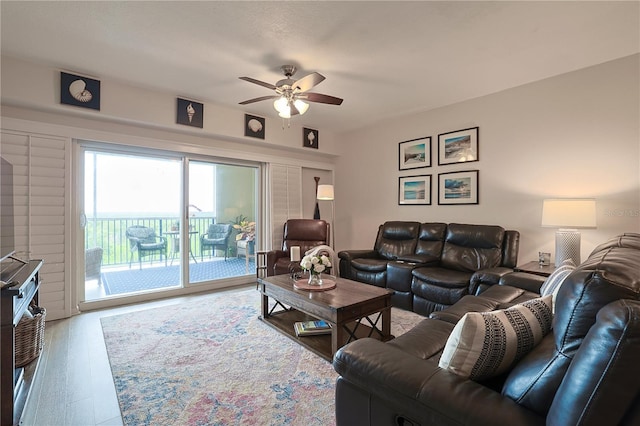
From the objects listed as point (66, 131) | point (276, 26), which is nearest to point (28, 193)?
point (66, 131)

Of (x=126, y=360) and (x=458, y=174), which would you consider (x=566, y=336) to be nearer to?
(x=126, y=360)

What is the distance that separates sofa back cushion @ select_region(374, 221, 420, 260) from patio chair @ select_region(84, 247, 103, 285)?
3.60 m

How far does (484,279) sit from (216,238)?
363 centimetres

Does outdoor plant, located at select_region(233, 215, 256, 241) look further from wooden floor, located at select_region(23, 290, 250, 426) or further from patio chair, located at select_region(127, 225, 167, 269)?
wooden floor, located at select_region(23, 290, 250, 426)

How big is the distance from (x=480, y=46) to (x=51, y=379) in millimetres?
4168

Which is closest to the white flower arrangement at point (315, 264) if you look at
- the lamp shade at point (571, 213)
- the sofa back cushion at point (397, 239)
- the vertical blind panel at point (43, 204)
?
the sofa back cushion at point (397, 239)

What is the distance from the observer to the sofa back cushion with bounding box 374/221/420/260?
4117 mm

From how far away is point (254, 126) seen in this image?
14.6 feet

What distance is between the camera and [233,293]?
4.17 metres

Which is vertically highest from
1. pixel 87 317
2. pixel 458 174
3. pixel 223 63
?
pixel 223 63

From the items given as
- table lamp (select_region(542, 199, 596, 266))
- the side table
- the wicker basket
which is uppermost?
table lamp (select_region(542, 199, 596, 266))

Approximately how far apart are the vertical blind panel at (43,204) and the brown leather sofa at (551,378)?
3460 millimetres

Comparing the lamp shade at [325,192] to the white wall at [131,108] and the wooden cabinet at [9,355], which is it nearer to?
the white wall at [131,108]

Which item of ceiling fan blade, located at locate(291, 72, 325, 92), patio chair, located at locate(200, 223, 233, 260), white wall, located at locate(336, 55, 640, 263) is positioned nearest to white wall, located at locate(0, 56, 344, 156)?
patio chair, located at locate(200, 223, 233, 260)
